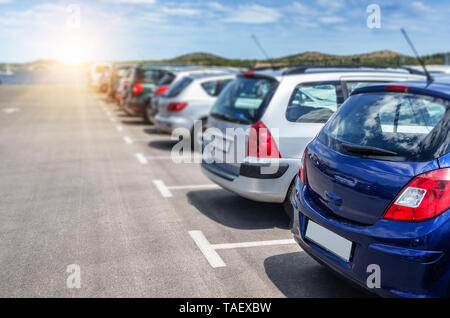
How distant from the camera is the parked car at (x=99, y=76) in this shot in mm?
32578

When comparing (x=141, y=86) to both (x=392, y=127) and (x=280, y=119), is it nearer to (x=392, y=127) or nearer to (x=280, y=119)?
(x=280, y=119)

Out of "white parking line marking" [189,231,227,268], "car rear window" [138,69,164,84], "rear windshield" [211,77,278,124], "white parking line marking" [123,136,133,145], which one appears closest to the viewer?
"white parking line marking" [189,231,227,268]

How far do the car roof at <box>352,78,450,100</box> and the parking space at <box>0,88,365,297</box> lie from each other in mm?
1525

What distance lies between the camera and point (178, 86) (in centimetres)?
1125

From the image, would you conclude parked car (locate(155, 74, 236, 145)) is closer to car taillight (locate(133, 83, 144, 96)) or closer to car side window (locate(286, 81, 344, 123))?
car taillight (locate(133, 83, 144, 96))

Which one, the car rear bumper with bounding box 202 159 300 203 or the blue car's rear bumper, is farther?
the car rear bumper with bounding box 202 159 300 203

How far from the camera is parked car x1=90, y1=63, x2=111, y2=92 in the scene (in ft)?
107

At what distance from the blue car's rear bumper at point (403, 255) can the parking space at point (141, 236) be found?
75 cm

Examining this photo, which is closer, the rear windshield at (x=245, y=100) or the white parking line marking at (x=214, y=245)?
the white parking line marking at (x=214, y=245)

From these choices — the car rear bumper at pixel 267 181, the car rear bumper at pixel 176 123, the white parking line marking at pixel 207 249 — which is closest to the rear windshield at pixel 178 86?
the car rear bumper at pixel 176 123

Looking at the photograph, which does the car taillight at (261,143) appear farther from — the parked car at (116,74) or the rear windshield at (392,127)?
the parked car at (116,74)

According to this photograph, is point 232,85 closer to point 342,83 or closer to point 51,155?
point 342,83

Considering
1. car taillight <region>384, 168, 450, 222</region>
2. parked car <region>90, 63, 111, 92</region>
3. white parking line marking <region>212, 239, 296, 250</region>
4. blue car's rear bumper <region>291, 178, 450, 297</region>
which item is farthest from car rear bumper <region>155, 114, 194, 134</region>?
parked car <region>90, 63, 111, 92</region>

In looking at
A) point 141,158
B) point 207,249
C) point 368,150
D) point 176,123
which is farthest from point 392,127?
point 176,123
